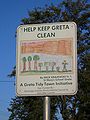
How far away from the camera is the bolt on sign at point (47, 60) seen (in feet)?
16.4

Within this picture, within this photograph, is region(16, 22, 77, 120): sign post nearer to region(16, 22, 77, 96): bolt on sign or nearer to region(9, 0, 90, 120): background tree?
region(16, 22, 77, 96): bolt on sign

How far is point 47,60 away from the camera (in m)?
5.02

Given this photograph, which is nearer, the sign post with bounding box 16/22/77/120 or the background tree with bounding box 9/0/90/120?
the sign post with bounding box 16/22/77/120

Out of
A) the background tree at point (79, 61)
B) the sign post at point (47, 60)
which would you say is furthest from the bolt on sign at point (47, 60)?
the background tree at point (79, 61)

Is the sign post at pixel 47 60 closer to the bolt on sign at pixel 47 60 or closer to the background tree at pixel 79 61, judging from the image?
the bolt on sign at pixel 47 60

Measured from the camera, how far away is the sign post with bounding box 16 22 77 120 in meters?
5.01

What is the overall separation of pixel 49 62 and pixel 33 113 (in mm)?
41706

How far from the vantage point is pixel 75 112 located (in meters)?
46.3

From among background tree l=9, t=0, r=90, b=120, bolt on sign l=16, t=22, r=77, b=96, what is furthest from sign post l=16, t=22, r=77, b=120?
background tree l=9, t=0, r=90, b=120

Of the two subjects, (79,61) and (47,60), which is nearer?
(47,60)

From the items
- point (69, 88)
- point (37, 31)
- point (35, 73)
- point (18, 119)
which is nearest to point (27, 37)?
point (37, 31)

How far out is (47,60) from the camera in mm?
5016

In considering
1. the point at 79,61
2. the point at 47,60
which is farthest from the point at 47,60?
the point at 79,61

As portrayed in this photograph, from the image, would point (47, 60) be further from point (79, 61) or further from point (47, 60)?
point (79, 61)
